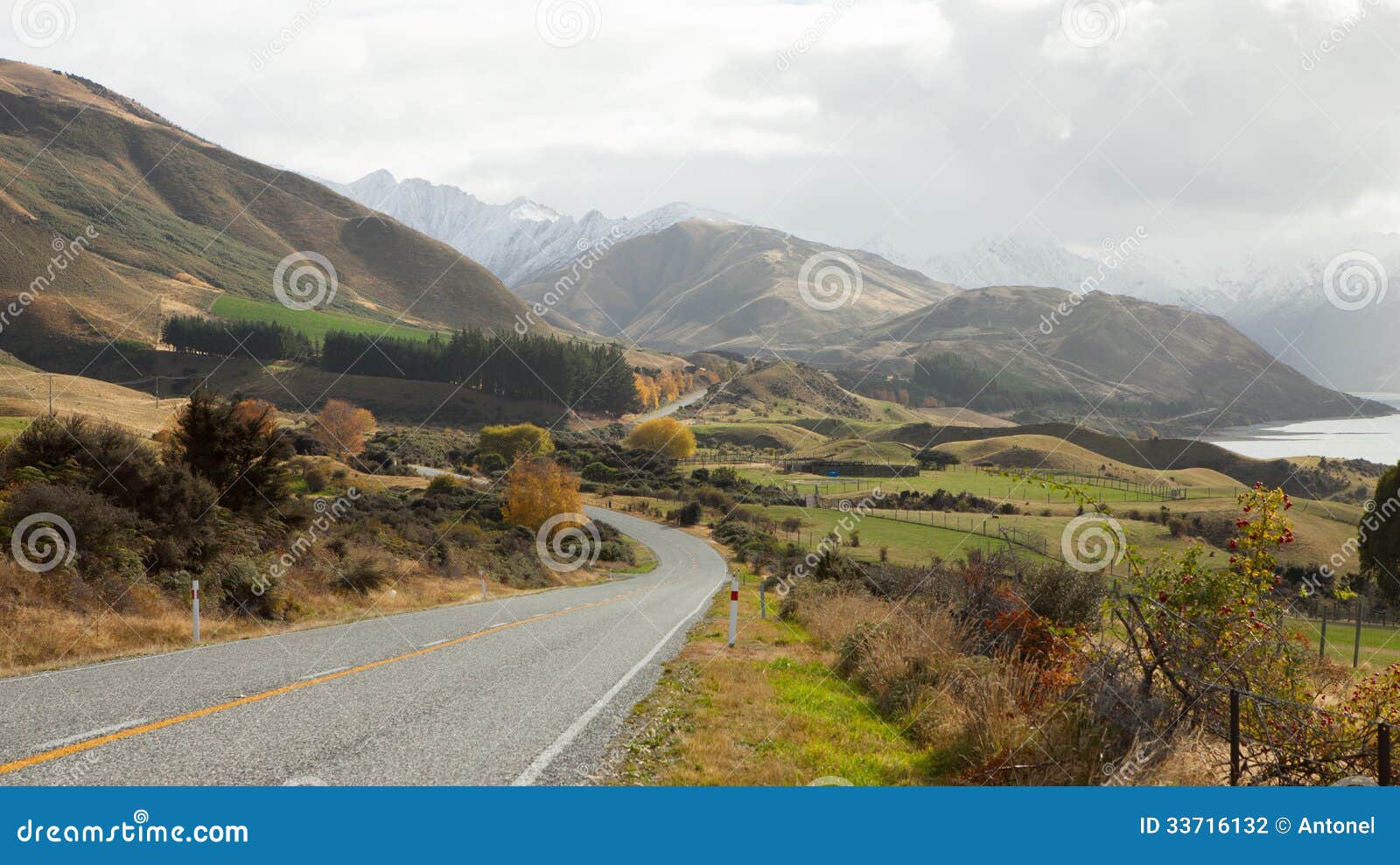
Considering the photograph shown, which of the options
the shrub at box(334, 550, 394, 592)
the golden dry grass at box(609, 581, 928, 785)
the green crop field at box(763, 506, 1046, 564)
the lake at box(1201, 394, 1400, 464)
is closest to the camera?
the golden dry grass at box(609, 581, 928, 785)

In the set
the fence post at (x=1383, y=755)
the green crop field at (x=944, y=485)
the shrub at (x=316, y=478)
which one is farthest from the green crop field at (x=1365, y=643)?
the shrub at (x=316, y=478)

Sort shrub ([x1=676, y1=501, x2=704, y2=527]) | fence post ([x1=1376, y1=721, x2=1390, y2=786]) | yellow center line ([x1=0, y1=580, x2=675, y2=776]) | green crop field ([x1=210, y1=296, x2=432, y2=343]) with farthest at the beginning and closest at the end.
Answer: green crop field ([x1=210, y1=296, x2=432, y2=343]), shrub ([x1=676, y1=501, x2=704, y2=527]), yellow center line ([x1=0, y1=580, x2=675, y2=776]), fence post ([x1=1376, y1=721, x2=1390, y2=786])

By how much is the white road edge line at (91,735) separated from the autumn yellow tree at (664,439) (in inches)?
4071

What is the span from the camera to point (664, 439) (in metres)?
114

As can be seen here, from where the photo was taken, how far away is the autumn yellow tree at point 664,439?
4434 inches

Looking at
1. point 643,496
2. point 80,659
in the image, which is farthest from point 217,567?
point 643,496

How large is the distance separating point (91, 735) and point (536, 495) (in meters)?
50.4

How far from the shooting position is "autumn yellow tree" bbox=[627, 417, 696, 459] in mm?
112625

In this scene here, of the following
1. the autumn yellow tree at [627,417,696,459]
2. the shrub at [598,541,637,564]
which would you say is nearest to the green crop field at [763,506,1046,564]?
the shrub at [598,541,637,564]

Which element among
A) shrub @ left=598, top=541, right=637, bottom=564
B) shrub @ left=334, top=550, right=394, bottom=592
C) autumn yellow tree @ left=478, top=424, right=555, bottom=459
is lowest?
shrub @ left=598, top=541, right=637, bottom=564

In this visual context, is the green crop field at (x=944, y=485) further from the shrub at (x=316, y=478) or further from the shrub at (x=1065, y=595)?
the shrub at (x=1065, y=595)

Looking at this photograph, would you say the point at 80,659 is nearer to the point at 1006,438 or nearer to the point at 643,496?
the point at 643,496

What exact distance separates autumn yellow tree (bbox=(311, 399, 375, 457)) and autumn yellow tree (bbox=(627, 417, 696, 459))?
36241 millimetres

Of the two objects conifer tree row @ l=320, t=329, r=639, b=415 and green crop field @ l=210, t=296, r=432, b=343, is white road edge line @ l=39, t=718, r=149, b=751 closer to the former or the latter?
conifer tree row @ l=320, t=329, r=639, b=415
